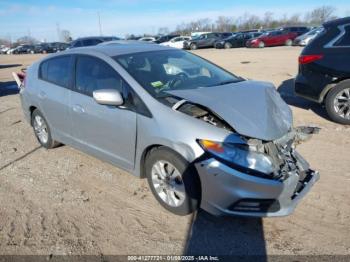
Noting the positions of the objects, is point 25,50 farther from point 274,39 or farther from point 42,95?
point 42,95

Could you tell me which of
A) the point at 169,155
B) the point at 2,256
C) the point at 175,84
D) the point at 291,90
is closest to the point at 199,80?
the point at 175,84

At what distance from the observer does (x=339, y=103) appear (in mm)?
5898

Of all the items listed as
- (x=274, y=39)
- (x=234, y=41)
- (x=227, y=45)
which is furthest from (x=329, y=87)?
(x=234, y=41)

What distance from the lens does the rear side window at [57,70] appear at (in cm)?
461

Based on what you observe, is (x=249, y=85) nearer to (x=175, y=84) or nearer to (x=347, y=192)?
(x=175, y=84)

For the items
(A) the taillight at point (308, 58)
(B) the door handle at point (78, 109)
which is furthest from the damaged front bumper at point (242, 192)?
(A) the taillight at point (308, 58)

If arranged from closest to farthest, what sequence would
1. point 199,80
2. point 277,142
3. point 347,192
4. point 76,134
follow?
point 277,142
point 347,192
point 199,80
point 76,134

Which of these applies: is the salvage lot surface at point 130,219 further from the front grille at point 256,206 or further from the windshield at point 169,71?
the windshield at point 169,71

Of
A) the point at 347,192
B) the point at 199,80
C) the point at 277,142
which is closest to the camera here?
the point at 277,142

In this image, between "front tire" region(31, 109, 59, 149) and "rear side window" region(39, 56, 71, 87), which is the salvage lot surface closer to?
"front tire" region(31, 109, 59, 149)

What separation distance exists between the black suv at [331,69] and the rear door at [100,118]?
3906 mm

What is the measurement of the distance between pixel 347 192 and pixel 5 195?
4.03m

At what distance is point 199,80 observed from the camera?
411cm

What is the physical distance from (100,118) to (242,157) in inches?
71.4
